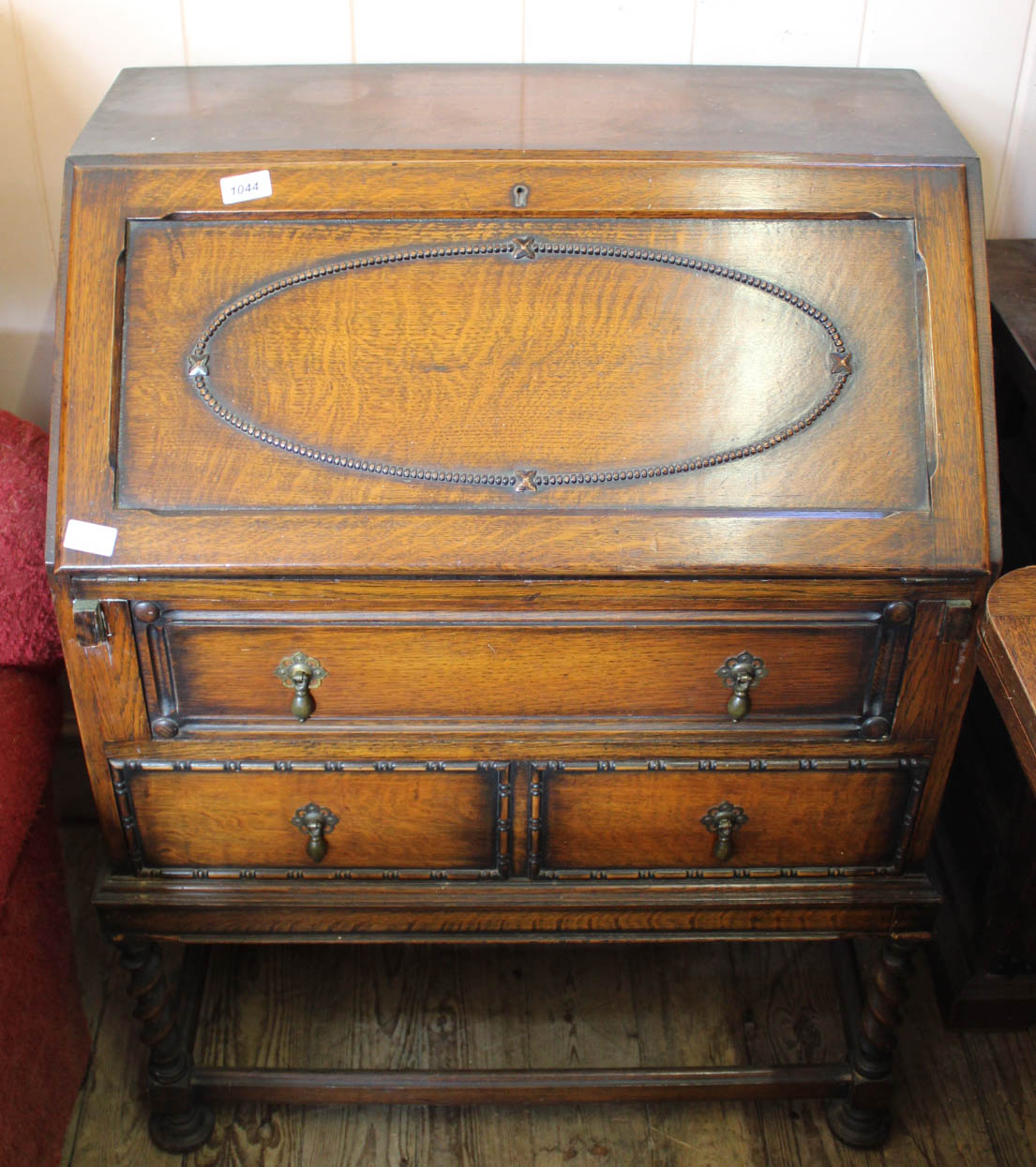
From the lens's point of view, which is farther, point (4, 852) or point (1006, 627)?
point (4, 852)

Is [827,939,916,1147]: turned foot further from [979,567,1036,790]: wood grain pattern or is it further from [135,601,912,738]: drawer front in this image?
[979,567,1036,790]: wood grain pattern

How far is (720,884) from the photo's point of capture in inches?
59.6

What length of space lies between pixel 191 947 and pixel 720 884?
885 mm

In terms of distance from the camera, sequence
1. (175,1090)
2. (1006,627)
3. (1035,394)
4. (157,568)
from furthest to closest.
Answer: (175,1090)
(1035,394)
(157,568)
(1006,627)

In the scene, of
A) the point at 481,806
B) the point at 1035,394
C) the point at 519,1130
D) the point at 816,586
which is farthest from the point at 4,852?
the point at 1035,394

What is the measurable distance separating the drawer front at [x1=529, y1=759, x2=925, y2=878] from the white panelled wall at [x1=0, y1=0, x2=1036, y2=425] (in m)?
0.99

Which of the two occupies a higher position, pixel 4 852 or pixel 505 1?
pixel 505 1

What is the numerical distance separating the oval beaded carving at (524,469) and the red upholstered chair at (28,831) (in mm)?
366

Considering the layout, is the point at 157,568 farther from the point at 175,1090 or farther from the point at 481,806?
the point at 175,1090

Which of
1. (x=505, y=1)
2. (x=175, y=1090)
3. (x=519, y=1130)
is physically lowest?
(x=519, y=1130)

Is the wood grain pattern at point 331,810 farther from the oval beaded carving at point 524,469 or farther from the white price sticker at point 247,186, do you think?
the white price sticker at point 247,186

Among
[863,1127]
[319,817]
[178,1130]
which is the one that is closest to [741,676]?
[319,817]

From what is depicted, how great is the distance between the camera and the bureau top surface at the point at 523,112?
136cm

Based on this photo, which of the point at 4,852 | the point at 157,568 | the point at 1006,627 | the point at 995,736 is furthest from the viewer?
the point at 995,736
